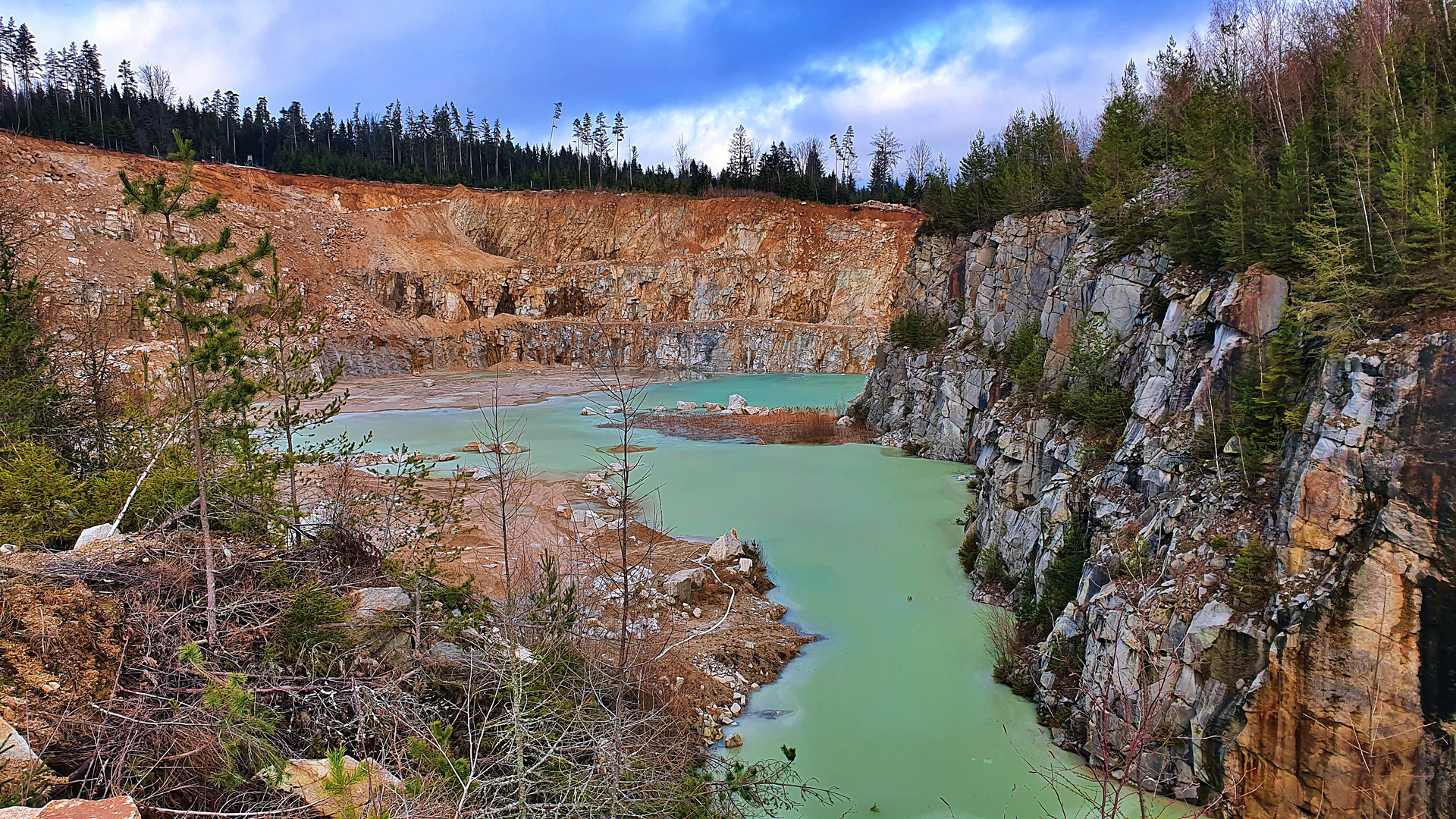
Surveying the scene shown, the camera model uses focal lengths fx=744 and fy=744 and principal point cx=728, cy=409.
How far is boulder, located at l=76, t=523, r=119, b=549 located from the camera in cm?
651

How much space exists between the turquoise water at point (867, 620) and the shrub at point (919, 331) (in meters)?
4.44

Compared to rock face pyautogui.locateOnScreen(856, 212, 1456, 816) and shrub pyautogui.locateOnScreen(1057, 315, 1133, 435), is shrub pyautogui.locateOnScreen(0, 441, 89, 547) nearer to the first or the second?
rock face pyautogui.locateOnScreen(856, 212, 1456, 816)

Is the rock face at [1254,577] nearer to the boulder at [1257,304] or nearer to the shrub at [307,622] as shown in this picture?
the boulder at [1257,304]

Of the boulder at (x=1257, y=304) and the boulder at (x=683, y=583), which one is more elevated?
the boulder at (x=1257, y=304)

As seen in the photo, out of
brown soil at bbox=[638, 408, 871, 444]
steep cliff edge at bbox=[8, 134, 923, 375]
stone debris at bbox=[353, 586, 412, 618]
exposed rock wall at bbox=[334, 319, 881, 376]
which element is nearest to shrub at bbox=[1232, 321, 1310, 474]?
stone debris at bbox=[353, 586, 412, 618]

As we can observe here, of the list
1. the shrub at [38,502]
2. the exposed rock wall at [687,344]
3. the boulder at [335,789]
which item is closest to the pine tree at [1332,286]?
the boulder at [335,789]

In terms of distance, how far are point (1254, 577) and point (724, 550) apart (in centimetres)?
944

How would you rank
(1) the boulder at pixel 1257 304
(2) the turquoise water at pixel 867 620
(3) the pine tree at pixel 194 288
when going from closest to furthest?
(3) the pine tree at pixel 194 288
(2) the turquoise water at pixel 867 620
(1) the boulder at pixel 1257 304

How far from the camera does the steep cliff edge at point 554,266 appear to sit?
178 ft

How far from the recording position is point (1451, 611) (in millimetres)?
6230

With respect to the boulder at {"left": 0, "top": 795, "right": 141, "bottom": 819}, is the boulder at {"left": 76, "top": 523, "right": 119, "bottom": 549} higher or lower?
higher

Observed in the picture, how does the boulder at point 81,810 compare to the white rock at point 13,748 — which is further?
the white rock at point 13,748

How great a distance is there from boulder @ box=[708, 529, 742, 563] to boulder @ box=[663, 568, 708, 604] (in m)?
1.09

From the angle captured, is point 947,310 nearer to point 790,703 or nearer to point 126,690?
point 790,703
